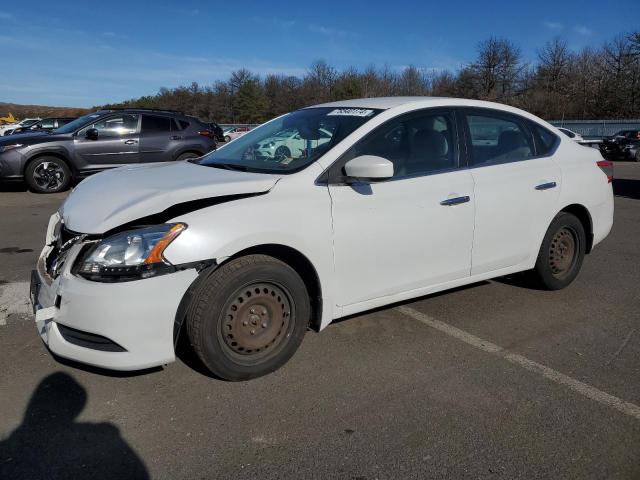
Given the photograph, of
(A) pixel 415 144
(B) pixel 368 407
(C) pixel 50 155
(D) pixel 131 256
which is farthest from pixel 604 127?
(D) pixel 131 256

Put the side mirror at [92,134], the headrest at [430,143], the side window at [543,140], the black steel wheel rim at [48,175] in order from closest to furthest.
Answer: the headrest at [430,143], the side window at [543,140], the black steel wheel rim at [48,175], the side mirror at [92,134]

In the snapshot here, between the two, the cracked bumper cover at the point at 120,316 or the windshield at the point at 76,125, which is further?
the windshield at the point at 76,125

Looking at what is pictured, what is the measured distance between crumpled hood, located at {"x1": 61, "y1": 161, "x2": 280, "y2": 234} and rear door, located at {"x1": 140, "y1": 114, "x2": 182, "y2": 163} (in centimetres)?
810

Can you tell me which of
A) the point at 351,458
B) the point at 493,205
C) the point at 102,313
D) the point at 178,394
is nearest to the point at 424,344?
the point at 493,205

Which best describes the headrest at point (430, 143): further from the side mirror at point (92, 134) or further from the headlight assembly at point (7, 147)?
the headlight assembly at point (7, 147)

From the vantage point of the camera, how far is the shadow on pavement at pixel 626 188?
1193 cm

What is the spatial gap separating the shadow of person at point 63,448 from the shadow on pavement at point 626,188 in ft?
38.6

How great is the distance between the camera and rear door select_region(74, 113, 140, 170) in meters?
11.0

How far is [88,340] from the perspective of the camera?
2834 millimetres

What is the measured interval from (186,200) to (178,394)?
1.11 metres

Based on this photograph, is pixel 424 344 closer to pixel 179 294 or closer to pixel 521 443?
pixel 521 443

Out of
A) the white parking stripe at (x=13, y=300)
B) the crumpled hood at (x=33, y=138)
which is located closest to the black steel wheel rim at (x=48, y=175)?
the crumpled hood at (x=33, y=138)

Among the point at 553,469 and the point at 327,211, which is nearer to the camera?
the point at 553,469

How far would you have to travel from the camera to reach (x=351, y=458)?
8.27 feet
